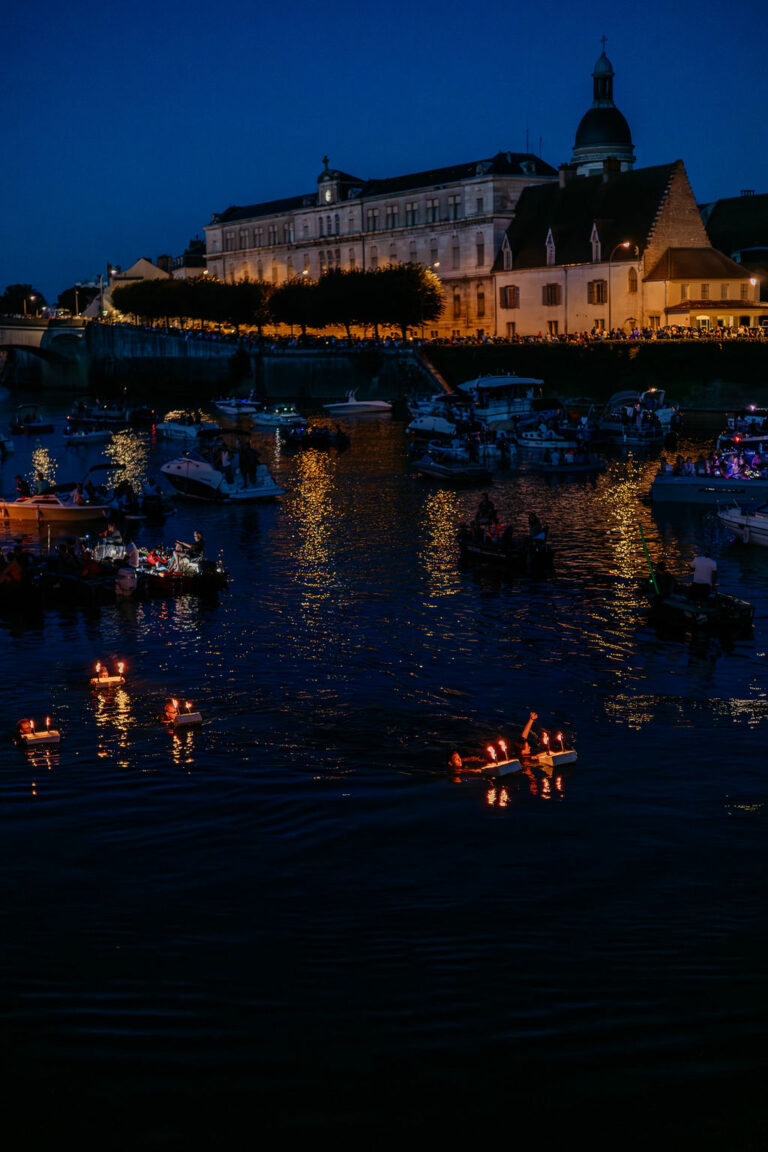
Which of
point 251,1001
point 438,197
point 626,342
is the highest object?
point 438,197

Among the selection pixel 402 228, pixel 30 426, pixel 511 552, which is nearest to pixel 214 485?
pixel 511 552

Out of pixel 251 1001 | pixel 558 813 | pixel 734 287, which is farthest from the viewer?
pixel 734 287

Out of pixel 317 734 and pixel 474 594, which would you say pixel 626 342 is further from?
pixel 317 734

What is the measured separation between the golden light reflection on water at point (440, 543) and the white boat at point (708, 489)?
8.23m

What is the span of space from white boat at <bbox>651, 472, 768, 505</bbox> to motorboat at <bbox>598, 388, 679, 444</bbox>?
2438 cm

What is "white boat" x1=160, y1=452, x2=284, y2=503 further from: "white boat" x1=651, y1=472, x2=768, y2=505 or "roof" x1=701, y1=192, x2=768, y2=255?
"roof" x1=701, y1=192, x2=768, y2=255

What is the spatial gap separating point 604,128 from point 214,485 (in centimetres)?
8676

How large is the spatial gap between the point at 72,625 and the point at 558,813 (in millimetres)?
17308

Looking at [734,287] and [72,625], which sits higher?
[734,287]

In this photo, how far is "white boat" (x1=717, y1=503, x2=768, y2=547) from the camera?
1657 inches

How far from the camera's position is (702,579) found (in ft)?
99.3

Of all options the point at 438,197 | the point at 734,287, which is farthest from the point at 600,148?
the point at 734,287

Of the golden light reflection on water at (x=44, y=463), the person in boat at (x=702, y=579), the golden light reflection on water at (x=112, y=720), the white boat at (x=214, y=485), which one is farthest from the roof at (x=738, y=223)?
the golden light reflection on water at (x=112, y=720)

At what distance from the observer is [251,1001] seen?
44.4 ft
